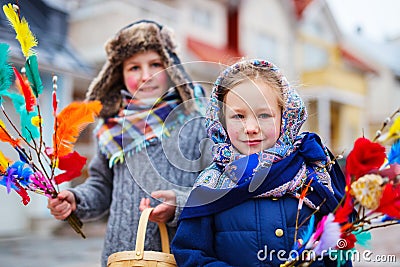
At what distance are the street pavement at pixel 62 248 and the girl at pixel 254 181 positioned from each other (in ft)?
12.6

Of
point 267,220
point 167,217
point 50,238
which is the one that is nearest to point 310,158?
point 267,220

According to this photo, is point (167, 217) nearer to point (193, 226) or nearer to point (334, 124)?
point (193, 226)

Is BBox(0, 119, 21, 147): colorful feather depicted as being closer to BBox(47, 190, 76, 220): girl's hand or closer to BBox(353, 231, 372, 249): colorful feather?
BBox(47, 190, 76, 220): girl's hand

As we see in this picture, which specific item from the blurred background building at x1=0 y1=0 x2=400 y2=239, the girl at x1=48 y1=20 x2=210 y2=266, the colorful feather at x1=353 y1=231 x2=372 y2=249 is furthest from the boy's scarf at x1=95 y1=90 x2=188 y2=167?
the blurred background building at x1=0 y1=0 x2=400 y2=239

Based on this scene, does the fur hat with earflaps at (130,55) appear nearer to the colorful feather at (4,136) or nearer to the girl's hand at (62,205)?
the girl's hand at (62,205)

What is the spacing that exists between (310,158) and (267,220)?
256 millimetres

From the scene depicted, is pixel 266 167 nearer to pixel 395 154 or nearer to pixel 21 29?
pixel 395 154

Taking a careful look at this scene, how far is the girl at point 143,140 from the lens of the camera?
7.68 feet

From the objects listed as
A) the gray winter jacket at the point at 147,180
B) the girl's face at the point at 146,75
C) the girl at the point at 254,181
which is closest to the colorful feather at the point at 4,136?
the gray winter jacket at the point at 147,180

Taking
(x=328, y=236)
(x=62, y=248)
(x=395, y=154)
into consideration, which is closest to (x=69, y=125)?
(x=328, y=236)

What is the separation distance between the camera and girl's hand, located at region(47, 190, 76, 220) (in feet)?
7.52

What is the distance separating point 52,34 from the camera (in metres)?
10.0

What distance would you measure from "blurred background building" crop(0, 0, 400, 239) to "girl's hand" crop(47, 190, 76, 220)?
12.6ft

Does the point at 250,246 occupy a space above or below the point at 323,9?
below
